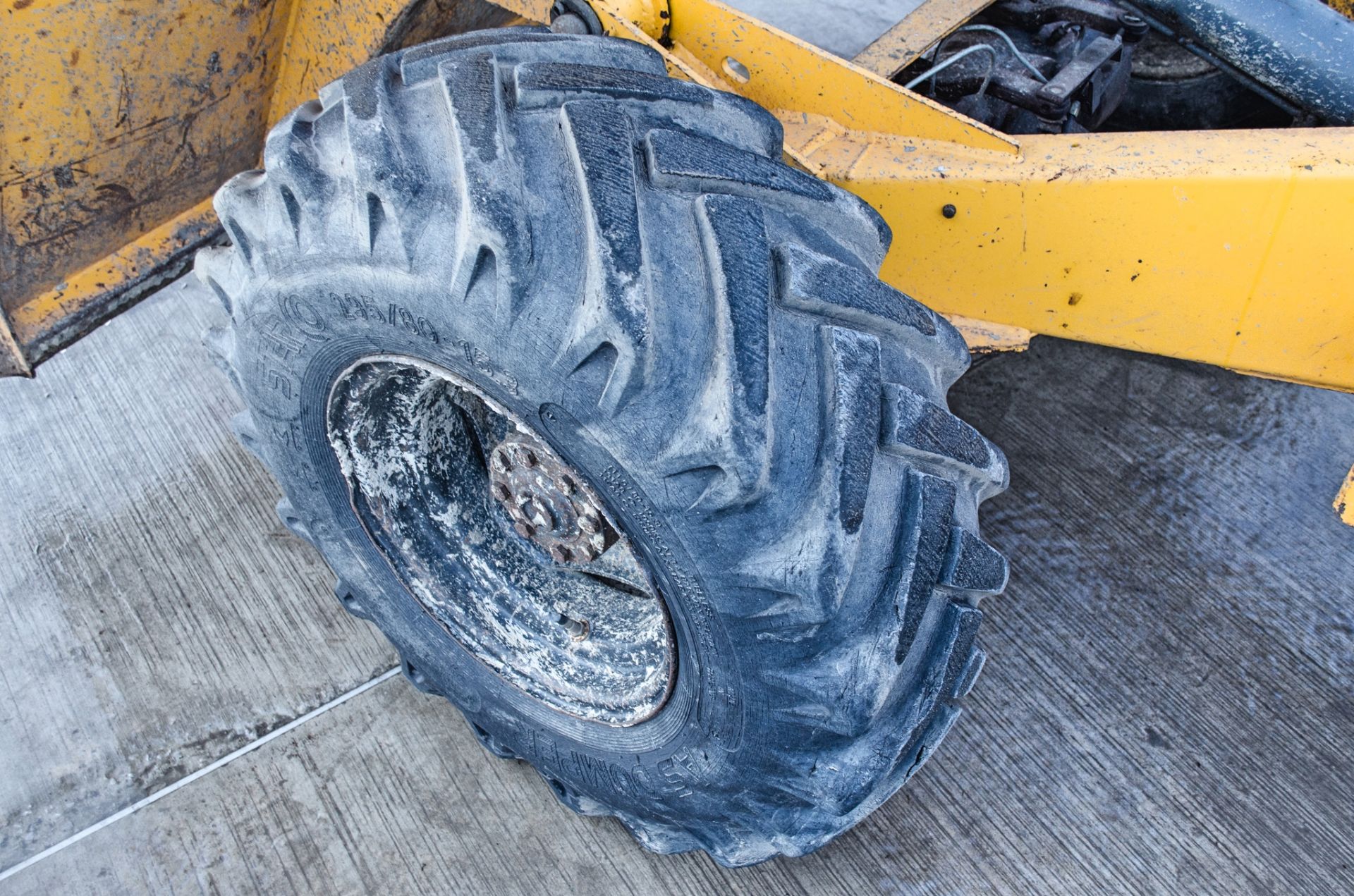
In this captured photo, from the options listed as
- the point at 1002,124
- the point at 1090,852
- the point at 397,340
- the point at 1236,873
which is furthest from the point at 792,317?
the point at 1236,873

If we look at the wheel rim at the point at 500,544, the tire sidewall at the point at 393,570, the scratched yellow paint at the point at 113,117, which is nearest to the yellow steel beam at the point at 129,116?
the scratched yellow paint at the point at 113,117

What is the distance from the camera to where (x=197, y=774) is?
200 cm

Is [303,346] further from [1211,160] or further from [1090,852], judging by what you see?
[1090,852]

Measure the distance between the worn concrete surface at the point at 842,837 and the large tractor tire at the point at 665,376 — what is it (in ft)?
1.33

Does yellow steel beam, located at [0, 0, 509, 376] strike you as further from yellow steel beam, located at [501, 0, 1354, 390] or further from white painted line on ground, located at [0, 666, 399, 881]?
white painted line on ground, located at [0, 666, 399, 881]

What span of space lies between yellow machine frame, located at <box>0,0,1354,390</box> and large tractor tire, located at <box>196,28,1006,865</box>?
0.25 meters

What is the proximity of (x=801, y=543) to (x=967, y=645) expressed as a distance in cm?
42

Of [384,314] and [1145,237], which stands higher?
[1145,237]

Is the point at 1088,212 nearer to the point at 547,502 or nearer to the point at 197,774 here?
the point at 547,502

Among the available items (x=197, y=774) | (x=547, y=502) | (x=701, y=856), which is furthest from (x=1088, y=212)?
(x=197, y=774)

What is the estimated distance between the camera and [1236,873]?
184 cm

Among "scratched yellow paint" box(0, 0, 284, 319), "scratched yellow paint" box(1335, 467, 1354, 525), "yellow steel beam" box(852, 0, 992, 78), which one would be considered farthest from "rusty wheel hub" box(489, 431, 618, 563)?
"scratched yellow paint" box(1335, 467, 1354, 525)

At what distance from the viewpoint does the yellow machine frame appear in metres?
1.43

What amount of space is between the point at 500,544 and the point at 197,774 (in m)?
0.76
